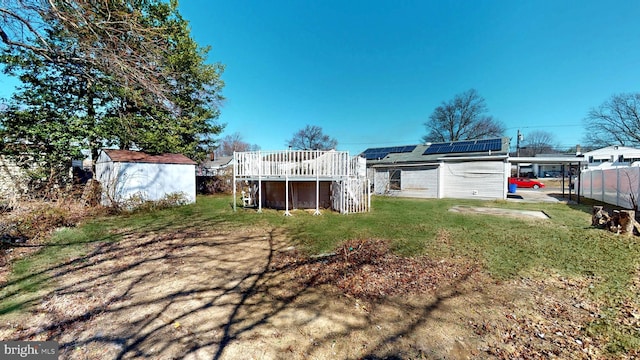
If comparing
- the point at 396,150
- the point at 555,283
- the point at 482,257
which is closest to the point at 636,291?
the point at 555,283

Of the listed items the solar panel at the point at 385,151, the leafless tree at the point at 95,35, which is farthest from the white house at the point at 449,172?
the leafless tree at the point at 95,35

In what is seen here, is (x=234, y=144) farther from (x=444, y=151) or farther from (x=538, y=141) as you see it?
(x=538, y=141)

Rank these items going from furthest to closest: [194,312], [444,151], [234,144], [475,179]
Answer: [234,144], [444,151], [475,179], [194,312]

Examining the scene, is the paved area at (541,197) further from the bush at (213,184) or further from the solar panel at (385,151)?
the bush at (213,184)

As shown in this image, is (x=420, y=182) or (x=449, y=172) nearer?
(x=449, y=172)

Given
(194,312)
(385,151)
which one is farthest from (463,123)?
(194,312)

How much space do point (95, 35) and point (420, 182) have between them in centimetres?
1631

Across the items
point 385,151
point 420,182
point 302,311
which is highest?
point 385,151

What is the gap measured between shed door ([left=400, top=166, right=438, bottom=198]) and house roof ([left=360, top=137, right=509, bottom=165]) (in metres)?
0.68

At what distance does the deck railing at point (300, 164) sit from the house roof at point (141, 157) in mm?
4457

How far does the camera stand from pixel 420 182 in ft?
53.8

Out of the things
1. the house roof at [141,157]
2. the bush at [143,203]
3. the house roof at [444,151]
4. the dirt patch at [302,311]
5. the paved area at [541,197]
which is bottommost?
the dirt patch at [302,311]

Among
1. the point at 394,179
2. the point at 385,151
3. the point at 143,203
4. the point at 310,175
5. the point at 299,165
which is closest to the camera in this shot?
the point at 310,175

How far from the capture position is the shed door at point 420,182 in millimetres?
15844
